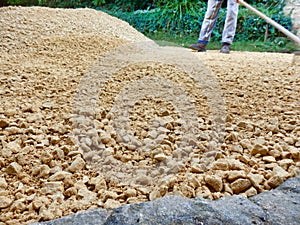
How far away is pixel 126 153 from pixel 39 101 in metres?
0.59

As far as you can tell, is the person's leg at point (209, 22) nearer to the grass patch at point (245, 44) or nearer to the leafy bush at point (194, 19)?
the grass patch at point (245, 44)

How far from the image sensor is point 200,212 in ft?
2.25

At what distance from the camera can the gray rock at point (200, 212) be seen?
26.1 inches

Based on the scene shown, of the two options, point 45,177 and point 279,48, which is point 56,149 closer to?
point 45,177

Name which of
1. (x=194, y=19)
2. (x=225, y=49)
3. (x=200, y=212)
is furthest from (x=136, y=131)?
(x=194, y=19)

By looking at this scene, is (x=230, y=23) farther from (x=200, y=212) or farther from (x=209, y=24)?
(x=200, y=212)

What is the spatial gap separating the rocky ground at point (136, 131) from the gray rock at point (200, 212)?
60 mm

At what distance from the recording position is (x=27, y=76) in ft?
5.53

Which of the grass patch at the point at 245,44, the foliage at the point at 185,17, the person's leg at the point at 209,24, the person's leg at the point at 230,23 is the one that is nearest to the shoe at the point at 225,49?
the person's leg at the point at 230,23

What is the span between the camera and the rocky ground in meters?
0.83

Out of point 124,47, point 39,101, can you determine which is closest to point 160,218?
point 39,101

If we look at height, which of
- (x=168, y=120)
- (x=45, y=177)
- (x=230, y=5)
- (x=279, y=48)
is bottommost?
(x=45, y=177)

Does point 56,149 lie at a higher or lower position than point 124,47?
lower

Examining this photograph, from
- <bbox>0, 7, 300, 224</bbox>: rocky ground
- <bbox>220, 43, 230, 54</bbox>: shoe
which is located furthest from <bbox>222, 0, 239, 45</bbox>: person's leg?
<bbox>0, 7, 300, 224</bbox>: rocky ground
